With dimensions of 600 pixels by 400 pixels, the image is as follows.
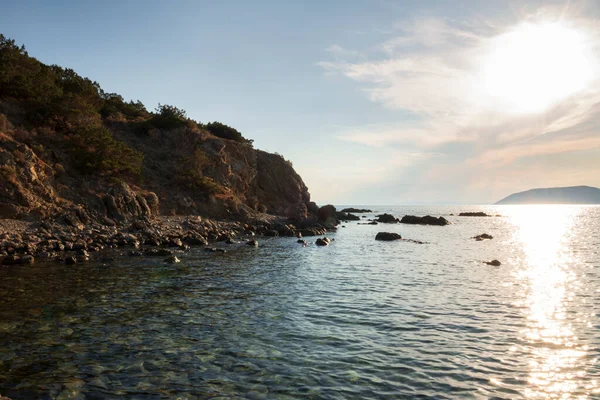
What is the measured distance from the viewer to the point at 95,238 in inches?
1367

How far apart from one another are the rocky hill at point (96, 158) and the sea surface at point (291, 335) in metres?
18.7

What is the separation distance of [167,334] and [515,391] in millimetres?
10590

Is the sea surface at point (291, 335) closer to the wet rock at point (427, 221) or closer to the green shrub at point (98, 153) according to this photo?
the green shrub at point (98, 153)

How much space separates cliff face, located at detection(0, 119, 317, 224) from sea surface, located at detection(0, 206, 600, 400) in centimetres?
1735

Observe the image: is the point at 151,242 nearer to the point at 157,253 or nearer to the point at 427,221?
the point at 157,253

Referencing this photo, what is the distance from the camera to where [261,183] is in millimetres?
88625

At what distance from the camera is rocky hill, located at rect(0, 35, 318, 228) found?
127 ft

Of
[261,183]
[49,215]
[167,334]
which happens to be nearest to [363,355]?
[167,334]

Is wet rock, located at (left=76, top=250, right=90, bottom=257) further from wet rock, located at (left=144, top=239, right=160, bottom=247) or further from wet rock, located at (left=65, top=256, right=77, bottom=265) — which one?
wet rock, located at (left=144, top=239, right=160, bottom=247)

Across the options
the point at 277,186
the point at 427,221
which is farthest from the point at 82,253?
the point at 427,221

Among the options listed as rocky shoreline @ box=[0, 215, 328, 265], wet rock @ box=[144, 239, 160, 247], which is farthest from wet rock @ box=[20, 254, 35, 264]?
wet rock @ box=[144, 239, 160, 247]

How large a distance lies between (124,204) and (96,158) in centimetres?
795

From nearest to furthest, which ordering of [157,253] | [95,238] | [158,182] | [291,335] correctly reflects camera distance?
[291,335] < [157,253] < [95,238] < [158,182]

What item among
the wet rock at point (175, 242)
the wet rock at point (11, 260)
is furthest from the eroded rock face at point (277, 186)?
the wet rock at point (11, 260)
